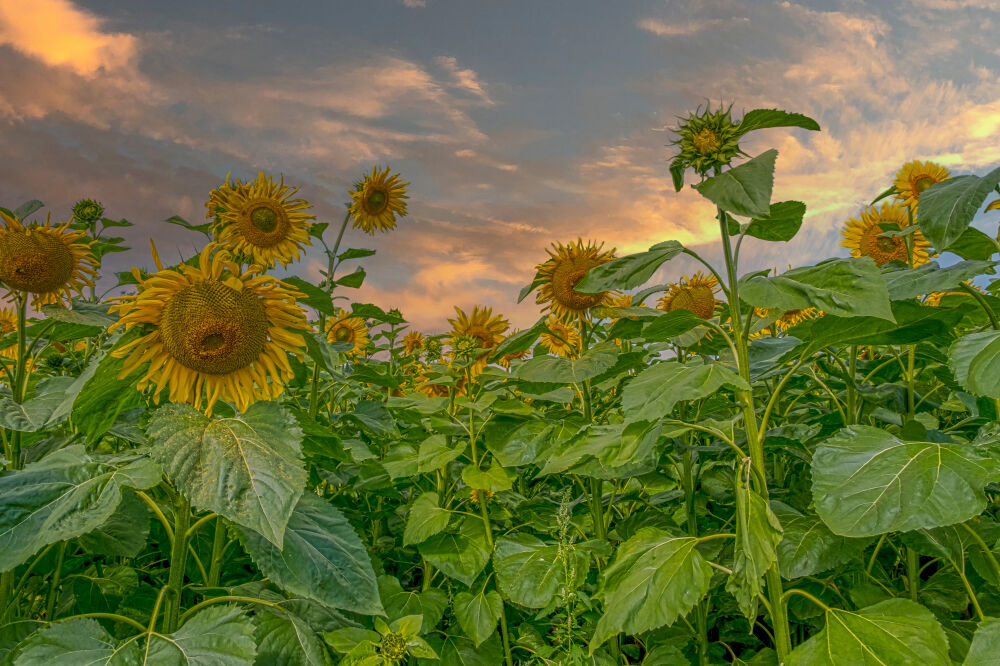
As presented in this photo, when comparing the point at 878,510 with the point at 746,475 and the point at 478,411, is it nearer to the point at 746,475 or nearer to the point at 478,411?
the point at 746,475

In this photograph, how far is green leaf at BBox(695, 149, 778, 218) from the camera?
1.41m

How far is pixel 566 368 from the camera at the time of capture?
206cm

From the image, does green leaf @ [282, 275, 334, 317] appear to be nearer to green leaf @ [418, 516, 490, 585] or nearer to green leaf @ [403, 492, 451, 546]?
green leaf @ [403, 492, 451, 546]

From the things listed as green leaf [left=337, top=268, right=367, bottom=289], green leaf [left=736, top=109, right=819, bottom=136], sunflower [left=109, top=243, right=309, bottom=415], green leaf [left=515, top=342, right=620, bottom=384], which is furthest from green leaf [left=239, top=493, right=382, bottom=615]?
green leaf [left=337, top=268, right=367, bottom=289]

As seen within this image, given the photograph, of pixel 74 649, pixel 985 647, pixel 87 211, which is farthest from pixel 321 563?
pixel 87 211

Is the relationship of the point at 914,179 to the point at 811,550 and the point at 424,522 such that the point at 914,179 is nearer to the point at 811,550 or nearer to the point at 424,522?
the point at 811,550

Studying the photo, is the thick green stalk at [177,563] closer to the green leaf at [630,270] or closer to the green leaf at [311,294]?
the green leaf at [311,294]

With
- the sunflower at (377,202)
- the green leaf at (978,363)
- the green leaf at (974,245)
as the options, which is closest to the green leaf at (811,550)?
the green leaf at (978,363)

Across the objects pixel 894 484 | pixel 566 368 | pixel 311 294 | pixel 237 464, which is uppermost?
pixel 311 294

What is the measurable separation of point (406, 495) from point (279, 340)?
1.66 meters

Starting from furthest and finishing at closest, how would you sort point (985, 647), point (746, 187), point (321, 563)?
point (321, 563) → point (746, 187) → point (985, 647)

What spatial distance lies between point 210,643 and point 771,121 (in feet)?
5.57

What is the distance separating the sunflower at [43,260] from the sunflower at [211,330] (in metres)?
0.98

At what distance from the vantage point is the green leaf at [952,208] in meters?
1.58
